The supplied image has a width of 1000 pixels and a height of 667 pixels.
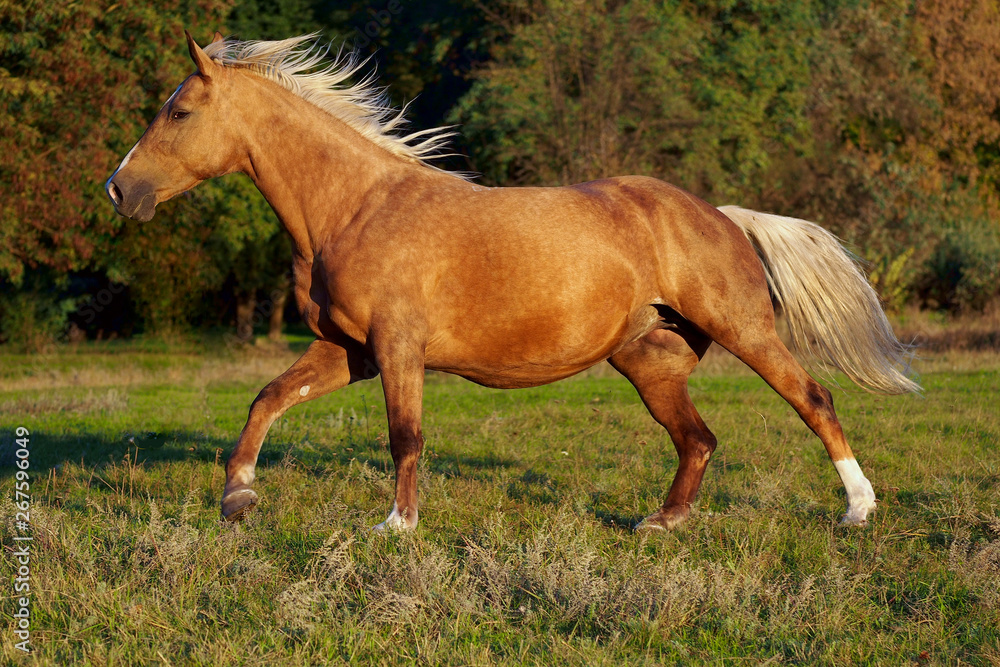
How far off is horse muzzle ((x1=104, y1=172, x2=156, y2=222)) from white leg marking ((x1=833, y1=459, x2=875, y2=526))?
439 centimetres

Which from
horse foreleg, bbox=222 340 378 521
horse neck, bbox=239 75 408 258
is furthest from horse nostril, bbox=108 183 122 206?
horse foreleg, bbox=222 340 378 521

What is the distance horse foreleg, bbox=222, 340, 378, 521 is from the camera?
17.4 feet

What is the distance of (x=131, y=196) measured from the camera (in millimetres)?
5535

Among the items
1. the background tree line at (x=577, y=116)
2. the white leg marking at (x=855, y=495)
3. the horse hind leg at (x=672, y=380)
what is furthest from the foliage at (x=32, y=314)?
the white leg marking at (x=855, y=495)

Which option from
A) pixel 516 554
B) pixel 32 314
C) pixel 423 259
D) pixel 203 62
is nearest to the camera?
pixel 516 554

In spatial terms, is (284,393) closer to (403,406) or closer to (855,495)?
(403,406)

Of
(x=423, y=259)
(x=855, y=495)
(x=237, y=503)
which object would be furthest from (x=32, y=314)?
(x=855, y=495)

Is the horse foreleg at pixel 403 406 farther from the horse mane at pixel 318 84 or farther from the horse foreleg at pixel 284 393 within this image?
the horse mane at pixel 318 84

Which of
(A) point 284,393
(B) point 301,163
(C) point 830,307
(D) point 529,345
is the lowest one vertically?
(A) point 284,393

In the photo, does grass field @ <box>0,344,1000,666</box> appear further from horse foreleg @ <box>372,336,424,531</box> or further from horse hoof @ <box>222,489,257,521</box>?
horse foreleg @ <box>372,336,424,531</box>

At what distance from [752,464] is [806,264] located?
→ 1.97 m

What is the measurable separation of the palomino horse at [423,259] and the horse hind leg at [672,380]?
0.50 ft

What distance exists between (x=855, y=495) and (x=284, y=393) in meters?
3.44

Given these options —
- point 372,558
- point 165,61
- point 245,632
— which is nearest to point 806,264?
point 372,558
